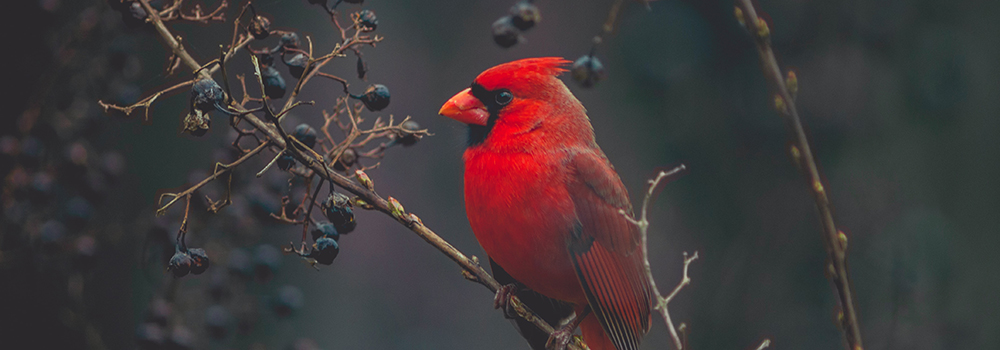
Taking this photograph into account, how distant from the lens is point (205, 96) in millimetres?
549

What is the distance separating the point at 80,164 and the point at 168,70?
12.7 inches

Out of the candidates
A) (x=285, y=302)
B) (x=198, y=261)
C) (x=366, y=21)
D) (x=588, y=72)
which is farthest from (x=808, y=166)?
(x=285, y=302)

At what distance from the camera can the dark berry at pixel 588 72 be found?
583mm

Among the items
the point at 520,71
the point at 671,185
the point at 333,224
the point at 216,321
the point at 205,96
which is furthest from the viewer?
the point at 671,185

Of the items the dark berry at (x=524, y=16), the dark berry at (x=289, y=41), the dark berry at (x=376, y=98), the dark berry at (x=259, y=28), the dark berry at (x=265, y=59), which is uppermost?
the dark berry at (x=259, y=28)

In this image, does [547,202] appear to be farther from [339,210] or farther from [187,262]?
[187,262]

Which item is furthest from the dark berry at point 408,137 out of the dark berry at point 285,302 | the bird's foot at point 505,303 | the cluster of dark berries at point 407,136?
the dark berry at point 285,302

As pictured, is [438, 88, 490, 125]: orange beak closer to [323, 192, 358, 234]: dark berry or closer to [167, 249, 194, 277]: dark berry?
[323, 192, 358, 234]: dark berry

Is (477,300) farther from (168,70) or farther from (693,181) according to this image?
(168,70)

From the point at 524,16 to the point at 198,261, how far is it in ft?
1.22

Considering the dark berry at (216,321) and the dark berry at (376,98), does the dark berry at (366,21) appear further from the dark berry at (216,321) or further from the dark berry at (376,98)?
the dark berry at (216,321)

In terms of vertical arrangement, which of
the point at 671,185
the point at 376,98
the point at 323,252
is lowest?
the point at 671,185

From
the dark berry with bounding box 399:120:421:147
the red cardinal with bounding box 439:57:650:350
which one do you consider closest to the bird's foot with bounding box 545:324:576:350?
the red cardinal with bounding box 439:57:650:350

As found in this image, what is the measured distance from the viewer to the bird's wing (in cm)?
80
